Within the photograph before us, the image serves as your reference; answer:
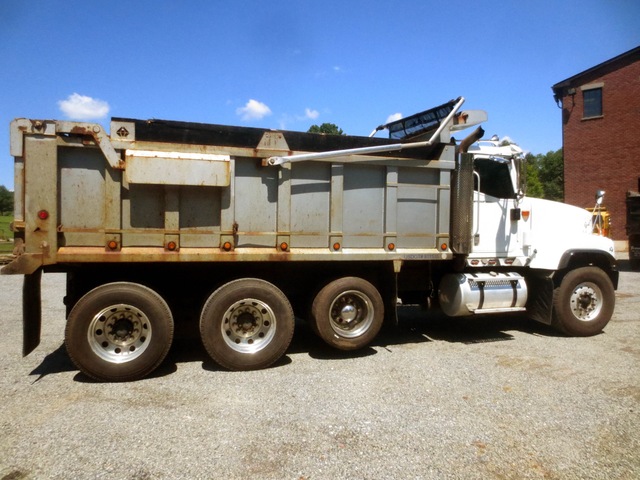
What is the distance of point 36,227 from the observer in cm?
463

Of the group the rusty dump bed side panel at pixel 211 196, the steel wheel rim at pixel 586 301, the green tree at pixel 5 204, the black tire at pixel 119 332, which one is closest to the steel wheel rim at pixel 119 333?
the black tire at pixel 119 332

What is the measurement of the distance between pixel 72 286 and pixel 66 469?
2.52 m

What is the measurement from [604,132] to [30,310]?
26.7m

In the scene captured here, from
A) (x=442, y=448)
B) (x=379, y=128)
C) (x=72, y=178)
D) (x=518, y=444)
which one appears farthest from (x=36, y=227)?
(x=379, y=128)

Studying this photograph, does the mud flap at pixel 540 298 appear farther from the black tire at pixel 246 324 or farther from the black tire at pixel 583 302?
the black tire at pixel 246 324

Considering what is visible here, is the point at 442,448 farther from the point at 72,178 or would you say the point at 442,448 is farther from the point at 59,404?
the point at 72,178

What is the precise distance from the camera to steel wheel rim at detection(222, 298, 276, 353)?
5.12 meters

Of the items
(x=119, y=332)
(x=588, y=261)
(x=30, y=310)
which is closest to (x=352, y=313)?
(x=119, y=332)

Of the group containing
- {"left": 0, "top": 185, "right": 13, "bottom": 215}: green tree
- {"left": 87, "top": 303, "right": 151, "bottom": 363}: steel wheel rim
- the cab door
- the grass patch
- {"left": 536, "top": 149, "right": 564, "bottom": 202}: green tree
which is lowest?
{"left": 87, "top": 303, "right": 151, "bottom": 363}: steel wheel rim

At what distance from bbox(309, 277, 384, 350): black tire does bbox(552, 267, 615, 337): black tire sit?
300 centimetres

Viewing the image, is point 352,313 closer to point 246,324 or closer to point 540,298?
point 246,324

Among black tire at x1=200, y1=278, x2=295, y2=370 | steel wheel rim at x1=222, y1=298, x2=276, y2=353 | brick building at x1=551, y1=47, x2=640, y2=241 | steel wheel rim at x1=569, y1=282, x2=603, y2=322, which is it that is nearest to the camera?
black tire at x1=200, y1=278, x2=295, y2=370

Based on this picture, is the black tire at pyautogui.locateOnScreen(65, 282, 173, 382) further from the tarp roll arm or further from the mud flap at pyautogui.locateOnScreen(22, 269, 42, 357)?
the tarp roll arm

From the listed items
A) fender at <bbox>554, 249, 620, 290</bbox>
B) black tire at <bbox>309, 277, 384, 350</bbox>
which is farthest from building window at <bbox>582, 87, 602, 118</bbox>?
black tire at <bbox>309, 277, 384, 350</bbox>
